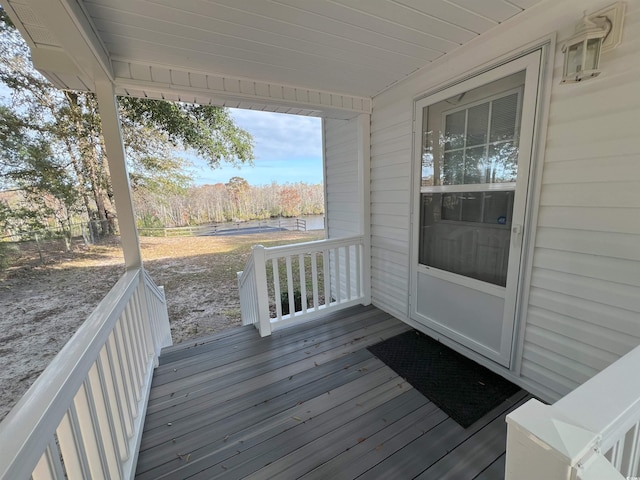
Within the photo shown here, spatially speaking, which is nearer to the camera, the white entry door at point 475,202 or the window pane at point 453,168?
the white entry door at point 475,202

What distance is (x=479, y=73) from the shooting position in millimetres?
1999

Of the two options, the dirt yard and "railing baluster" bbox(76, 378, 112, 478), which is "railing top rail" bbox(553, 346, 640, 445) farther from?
the dirt yard

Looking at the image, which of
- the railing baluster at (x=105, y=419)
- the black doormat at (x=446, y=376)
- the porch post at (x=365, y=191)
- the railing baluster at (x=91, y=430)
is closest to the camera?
the railing baluster at (x=91, y=430)

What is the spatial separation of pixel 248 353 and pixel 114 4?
8.48 feet

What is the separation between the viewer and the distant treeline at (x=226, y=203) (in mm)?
8141

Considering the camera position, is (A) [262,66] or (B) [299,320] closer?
(A) [262,66]

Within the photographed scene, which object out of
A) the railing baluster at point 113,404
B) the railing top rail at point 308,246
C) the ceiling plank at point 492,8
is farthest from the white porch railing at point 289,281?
the ceiling plank at point 492,8

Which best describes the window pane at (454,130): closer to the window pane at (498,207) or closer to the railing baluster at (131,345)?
the window pane at (498,207)

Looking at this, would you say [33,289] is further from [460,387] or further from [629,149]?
[629,149]

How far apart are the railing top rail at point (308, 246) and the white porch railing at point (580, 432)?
2.39 meters

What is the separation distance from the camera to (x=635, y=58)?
132 cm

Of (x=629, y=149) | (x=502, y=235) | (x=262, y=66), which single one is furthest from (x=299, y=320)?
(x=629, y=149)

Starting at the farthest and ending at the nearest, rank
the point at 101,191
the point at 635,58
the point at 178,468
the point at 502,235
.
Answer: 1. the point at 101,191
2. the point at 502,235
3. the point at 178,468
4. the point at 635,58

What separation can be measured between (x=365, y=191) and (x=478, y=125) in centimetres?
136
